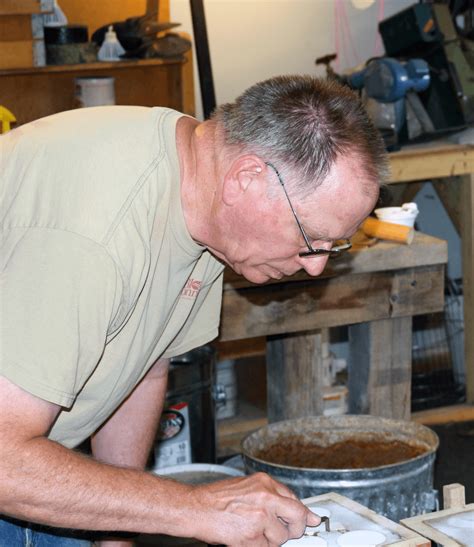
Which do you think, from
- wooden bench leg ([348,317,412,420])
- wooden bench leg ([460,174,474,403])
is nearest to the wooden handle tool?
wooden bench leg ([348,317,412,420])

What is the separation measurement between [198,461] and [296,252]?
1.68 meters

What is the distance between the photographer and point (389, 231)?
10.9 ft

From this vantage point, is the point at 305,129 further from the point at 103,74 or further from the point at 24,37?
the point at 103,74

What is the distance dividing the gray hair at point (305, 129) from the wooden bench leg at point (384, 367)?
1679 mm

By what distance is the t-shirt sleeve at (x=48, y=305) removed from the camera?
1514 mm

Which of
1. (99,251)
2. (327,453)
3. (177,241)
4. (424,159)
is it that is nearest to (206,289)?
(177,241)

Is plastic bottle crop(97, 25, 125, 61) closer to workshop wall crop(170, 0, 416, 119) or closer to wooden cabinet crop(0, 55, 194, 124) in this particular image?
wooden cabinet crop(0, 55, 194, 124)

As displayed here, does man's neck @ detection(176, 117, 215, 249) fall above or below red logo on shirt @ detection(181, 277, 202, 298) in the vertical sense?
above

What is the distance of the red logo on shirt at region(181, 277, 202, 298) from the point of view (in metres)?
2.04

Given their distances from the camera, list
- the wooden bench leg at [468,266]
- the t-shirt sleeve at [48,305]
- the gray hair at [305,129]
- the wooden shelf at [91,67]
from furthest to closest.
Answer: the wooden bench leg at [468,266], the wooden shelf at [91,67], the gray hair at [305,129], the t-shirt sleeve at [48,305]

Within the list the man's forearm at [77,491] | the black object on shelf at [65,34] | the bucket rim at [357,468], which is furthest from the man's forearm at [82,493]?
the black object on shelf at [65,34]

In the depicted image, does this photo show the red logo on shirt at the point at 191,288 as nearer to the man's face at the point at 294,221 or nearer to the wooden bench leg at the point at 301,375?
the man's face at the point at 294,221

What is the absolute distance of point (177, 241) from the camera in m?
1.82

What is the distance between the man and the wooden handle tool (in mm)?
1456
